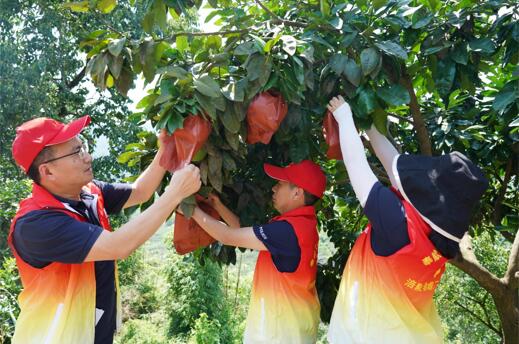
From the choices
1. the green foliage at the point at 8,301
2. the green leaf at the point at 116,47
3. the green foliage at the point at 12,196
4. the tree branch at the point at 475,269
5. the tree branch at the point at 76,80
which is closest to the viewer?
the green leaf at the point at 116,47

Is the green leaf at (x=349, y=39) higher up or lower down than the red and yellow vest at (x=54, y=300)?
higher up

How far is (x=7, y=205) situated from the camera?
629cm

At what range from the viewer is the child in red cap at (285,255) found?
89.0 inches

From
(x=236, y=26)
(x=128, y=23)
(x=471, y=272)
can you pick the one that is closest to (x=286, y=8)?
(x=236, y=26)

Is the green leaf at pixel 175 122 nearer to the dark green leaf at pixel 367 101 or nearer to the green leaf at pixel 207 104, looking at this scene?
the green leaf at pixel 207 104

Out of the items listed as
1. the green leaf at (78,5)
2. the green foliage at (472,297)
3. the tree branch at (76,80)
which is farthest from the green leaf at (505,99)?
the tree branch at (76,80)

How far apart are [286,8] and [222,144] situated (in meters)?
0.98

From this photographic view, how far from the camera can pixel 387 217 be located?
71.5 inches

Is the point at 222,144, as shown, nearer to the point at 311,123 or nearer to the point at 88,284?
the point at 311,123

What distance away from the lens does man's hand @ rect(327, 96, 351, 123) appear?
79.7 inches

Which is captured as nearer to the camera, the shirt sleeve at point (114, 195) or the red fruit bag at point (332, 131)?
the red fruit bag at point (332, 131)

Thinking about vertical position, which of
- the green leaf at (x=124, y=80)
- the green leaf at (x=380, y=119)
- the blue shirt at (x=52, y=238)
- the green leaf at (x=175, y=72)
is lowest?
the blue shirt at (x=52, y=238)

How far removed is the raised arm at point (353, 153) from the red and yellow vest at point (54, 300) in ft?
3.81

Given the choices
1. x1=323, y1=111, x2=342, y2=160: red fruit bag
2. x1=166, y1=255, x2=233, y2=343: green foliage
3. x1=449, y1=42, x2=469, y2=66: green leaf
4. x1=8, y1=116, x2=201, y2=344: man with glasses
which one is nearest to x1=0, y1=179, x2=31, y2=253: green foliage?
x1=8, y1=116, x2=201, y2=344: man with glasses
